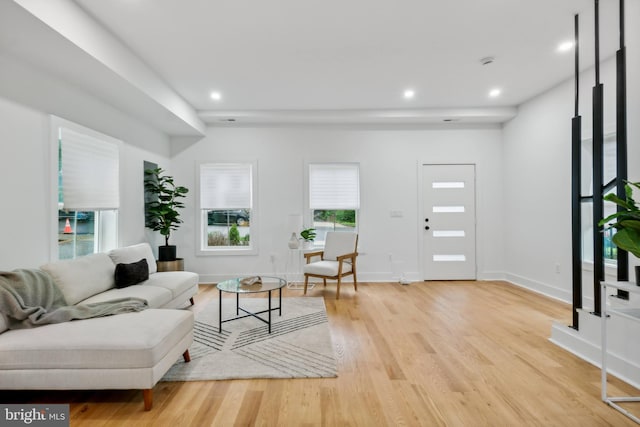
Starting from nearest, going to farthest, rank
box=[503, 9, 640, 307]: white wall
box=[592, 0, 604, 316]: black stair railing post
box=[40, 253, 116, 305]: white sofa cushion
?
box=[592, 0, 604, 316]: black stair railing post < box=[40, 253, 116, 305]: white sofa cushion < box=[503, 9, 640, 307]: white wall

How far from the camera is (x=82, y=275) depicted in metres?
2.85

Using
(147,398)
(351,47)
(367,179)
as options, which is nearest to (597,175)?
(351,47)

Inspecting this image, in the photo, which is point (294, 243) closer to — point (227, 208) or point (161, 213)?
point (227, 208)

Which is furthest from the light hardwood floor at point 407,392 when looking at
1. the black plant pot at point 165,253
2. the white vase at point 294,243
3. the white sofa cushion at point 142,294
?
the black plant pot at point 165,253

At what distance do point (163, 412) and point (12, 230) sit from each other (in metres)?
2.06

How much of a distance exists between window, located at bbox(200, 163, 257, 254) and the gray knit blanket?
2.92 meters

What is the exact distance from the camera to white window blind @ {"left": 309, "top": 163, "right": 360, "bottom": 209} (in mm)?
5473

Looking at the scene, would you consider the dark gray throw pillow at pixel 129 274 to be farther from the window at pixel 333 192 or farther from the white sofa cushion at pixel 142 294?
the window at pixel 333 192

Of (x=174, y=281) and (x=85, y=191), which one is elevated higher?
(x=85, y=191)

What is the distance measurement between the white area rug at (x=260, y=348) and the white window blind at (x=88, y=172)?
178cm

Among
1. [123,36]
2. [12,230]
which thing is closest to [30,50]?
[123,36]

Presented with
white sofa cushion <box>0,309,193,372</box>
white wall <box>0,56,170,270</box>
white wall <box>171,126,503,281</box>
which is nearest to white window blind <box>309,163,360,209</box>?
white wall <box>171,126,503,281</box>

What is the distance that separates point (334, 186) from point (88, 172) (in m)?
3.50

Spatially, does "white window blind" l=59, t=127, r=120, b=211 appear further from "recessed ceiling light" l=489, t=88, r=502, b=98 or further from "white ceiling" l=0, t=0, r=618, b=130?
"recessed ceiling light" l=489, t=88, r=502, b=98
